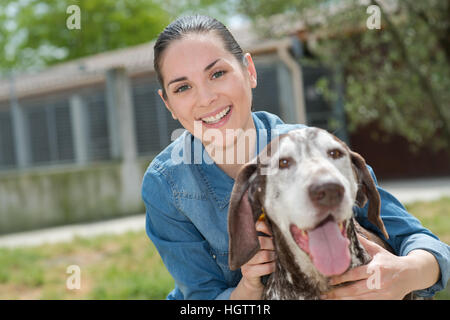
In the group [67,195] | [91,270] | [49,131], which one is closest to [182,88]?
[91,270]

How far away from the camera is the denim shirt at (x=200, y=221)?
8.82ft

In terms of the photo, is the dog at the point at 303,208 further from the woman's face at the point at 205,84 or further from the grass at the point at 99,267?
the grass at the point at 99,267

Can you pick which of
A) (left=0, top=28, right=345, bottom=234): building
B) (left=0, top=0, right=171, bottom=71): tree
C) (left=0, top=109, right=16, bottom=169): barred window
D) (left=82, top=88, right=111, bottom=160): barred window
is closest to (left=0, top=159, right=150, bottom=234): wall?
(left=0, top=28, right=345, bottom=234): building

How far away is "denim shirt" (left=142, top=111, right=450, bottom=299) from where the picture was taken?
8.82 feet

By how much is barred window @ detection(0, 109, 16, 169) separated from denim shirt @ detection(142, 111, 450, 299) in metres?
14.9

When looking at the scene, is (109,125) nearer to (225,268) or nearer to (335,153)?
(225,268)

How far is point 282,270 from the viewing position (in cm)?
240

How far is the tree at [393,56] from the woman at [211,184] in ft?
11.8

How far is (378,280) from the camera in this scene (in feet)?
7.37

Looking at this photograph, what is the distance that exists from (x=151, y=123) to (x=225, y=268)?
1048cm

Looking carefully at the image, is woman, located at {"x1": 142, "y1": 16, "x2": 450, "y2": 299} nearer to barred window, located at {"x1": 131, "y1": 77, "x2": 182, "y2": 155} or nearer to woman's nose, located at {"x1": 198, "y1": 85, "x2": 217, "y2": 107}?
woman's nose, located at {"x1": 198, "y1": 85, "x2": 217, "y2": 107}

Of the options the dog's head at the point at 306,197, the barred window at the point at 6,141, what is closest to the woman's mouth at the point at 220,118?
the dog's head at the point at 306,197

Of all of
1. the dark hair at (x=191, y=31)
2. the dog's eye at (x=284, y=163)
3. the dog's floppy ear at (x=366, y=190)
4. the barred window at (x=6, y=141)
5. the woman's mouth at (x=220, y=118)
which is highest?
the barred window at (x=6, y=141)

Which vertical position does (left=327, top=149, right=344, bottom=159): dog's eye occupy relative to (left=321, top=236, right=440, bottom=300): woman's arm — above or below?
above
